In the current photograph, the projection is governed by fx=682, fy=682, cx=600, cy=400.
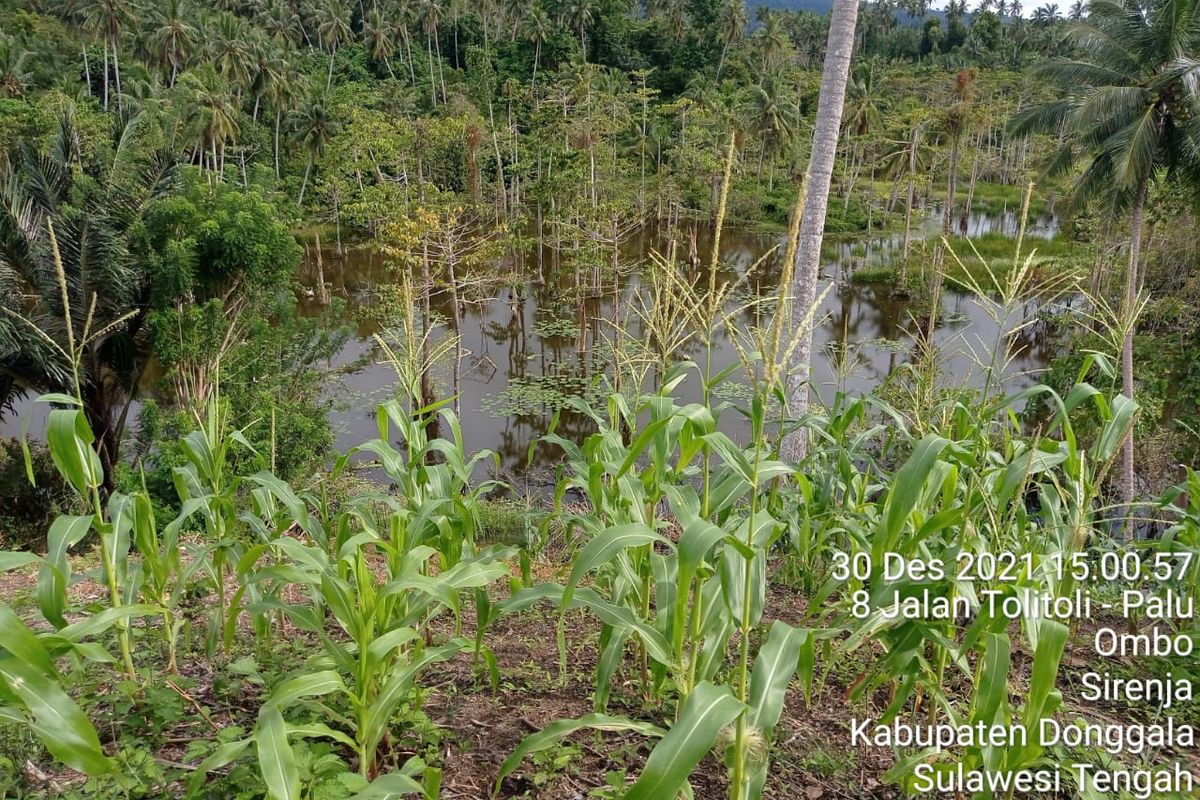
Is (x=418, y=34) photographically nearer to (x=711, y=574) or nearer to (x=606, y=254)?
(x=606, y=254)

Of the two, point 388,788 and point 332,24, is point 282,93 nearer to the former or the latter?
point 332,24

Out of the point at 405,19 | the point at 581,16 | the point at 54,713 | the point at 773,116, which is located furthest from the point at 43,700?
the point at 581,16

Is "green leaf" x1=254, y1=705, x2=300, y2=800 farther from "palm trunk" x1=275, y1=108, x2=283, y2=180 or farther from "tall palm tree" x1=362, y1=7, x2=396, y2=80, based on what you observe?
"tall palm tree" x1=362, y1=7, x2=396, y2=80

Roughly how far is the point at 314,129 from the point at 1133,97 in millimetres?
25989

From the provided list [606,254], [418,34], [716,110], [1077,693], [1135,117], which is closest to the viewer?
[1077,693]

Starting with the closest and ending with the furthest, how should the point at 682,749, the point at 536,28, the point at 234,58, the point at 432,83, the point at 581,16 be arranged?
the point at 682,749, the point at 234,58, the point at 432,83, the point at 536,28, the point at 581,16

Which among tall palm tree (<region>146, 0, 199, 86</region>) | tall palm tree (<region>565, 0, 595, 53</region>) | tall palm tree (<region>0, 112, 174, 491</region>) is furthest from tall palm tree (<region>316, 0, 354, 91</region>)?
tall palm tree (<region>0, 112, 174, 491</region>)

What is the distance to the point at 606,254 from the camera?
61.0 feet

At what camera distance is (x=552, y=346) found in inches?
703

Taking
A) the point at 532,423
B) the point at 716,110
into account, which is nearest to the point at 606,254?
the point at 532,423

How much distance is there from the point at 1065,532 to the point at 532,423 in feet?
37.8

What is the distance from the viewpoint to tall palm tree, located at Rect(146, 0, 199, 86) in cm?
2755

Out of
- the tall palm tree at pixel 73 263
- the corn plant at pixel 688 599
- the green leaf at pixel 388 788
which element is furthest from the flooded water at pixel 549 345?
the green leaf at pixel 388 788

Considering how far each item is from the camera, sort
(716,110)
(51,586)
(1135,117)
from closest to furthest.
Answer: (51,586), (1135,117), (716,110)
